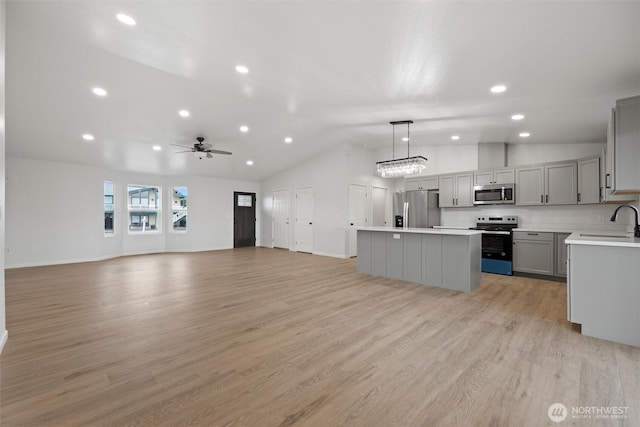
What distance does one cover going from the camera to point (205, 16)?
2590 mm

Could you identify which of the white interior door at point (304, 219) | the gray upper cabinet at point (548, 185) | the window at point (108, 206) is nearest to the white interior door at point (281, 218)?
the white interior door at point (304, 219)

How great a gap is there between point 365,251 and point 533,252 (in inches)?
124

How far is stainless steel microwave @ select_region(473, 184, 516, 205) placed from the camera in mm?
5795

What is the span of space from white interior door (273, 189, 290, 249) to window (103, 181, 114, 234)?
4868 mm

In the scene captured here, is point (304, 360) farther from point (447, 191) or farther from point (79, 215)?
point (79, 215)

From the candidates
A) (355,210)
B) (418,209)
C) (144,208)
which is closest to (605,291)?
(418,209)

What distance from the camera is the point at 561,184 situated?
527 cm

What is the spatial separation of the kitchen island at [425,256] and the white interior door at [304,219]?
330 cm

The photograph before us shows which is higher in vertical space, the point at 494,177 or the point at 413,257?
the point at 494,177

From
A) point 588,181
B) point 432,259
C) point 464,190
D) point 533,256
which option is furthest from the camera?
point 464,190

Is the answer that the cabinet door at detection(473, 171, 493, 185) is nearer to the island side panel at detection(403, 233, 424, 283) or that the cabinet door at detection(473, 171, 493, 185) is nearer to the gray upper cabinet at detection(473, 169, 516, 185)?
the gray upper cabinet at detection(473, 169, 516, 185)

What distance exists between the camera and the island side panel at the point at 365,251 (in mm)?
5641

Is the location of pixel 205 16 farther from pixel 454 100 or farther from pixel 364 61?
pixel 454 100

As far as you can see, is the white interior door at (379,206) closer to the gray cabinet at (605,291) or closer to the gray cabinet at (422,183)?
the gray cabinet at (422,183)
